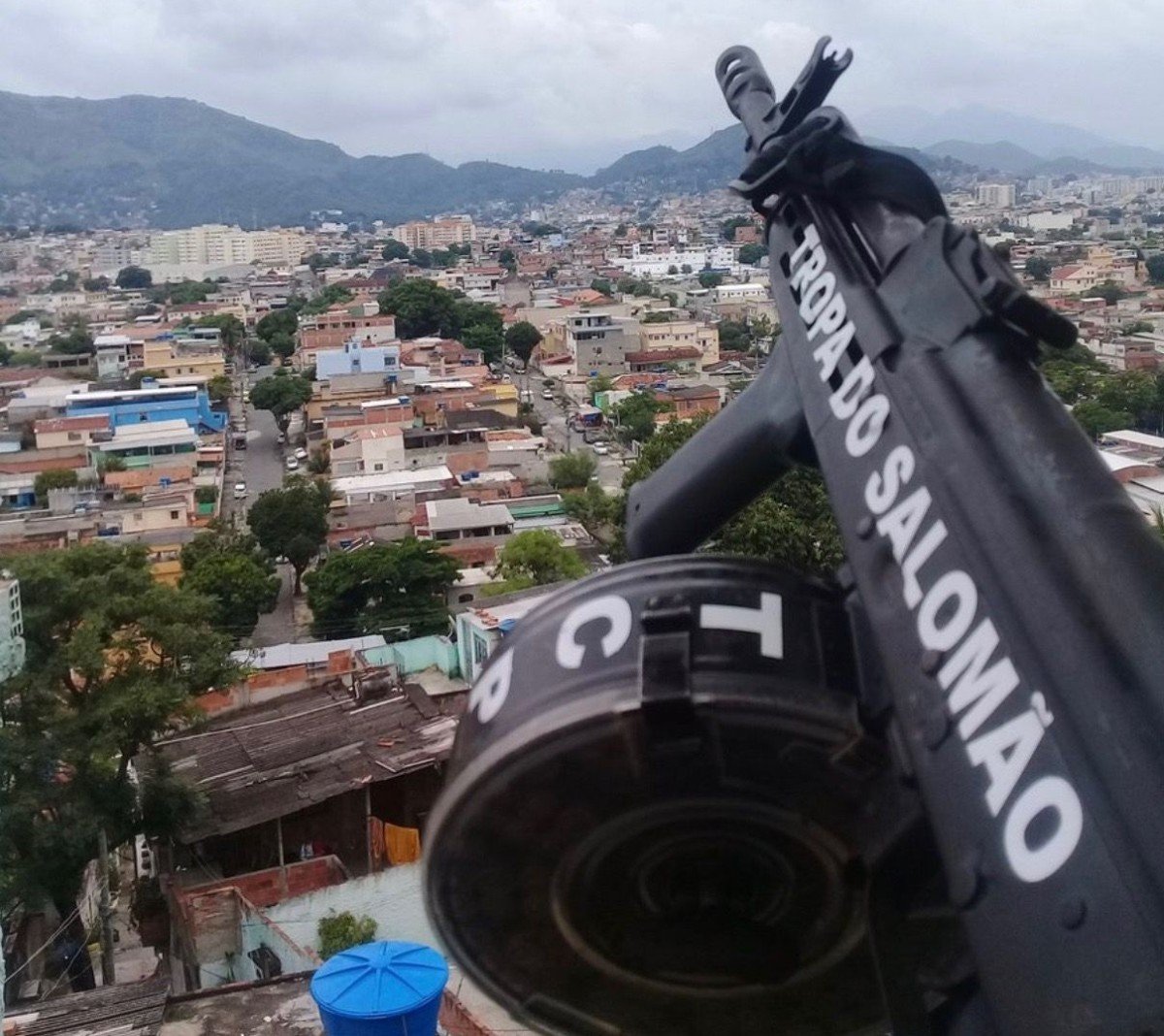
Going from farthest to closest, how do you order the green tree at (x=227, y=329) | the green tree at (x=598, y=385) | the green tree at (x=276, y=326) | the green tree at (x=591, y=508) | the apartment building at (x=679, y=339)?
the green tree at (x=276, y=326), the green tree at (x=227, y=329), the apartment building at (x=679, y=339), the green tree at (x=598, y=385), the green tree at (x=591, y=508)

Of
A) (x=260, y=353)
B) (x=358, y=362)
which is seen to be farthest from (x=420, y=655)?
(x=260, y=353)

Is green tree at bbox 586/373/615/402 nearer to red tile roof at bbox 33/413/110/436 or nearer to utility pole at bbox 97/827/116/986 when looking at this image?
red tile roof at bbox 33/413/110/436

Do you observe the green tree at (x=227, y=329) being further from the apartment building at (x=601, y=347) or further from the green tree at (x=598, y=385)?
the green tree at (x=598, y=385)

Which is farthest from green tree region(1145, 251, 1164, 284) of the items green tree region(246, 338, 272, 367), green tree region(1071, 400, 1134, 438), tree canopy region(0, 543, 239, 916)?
→ tree canopy region(0, 543, 239, 916)

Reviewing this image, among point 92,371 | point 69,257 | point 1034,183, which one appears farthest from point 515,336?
A: point 1034,183

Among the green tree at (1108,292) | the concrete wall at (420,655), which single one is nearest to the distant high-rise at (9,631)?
the concrete wall at (420,655)

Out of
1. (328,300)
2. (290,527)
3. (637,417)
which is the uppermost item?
(637,417)

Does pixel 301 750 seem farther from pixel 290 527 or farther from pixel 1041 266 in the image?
pixel 1041 266
